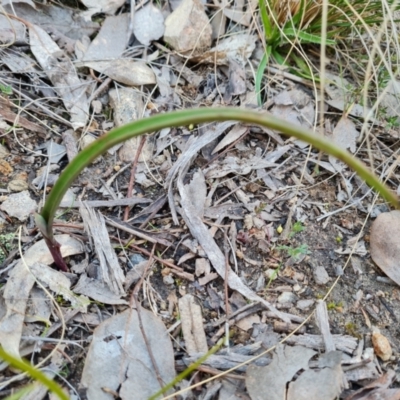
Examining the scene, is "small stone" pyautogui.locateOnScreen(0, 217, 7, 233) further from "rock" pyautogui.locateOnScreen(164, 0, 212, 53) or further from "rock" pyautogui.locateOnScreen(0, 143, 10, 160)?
"rock" pyautogui.locateOnScreen(164, 0, 212, 53)

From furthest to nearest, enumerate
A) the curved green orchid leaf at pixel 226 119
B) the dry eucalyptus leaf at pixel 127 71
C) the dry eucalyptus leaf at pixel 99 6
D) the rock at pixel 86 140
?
the dry eucalyptus leaf at pixel 99 6 → the dry eucalyptus leaf at pixel 127 71 → the rock at pixel 86 140 → the curved green orchid leaf at pixel 226 119

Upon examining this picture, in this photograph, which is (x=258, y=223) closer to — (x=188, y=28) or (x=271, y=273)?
(x=271, y=273)

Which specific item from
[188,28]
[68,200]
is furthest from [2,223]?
[188,28]

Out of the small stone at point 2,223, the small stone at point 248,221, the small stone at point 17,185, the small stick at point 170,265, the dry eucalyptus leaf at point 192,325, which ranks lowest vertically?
the dry eucalyptus leaf at point 192,325

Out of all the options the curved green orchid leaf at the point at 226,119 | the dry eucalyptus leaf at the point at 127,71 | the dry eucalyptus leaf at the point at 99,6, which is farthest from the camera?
the dry eucalyptus leaf at the point at 99,6

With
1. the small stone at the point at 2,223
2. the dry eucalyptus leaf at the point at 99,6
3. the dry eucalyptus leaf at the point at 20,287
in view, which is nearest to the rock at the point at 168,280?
the dry eucalyptus leaf at the point at 20,287

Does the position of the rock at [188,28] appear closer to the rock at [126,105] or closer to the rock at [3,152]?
the rock at [126,105]

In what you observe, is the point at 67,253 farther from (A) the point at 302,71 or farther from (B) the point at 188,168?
(A) the point at 302,71

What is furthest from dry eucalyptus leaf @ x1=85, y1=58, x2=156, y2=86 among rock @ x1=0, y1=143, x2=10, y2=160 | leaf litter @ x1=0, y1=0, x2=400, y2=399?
rock @ x1=0, y1=143, x2=10, y2=160
